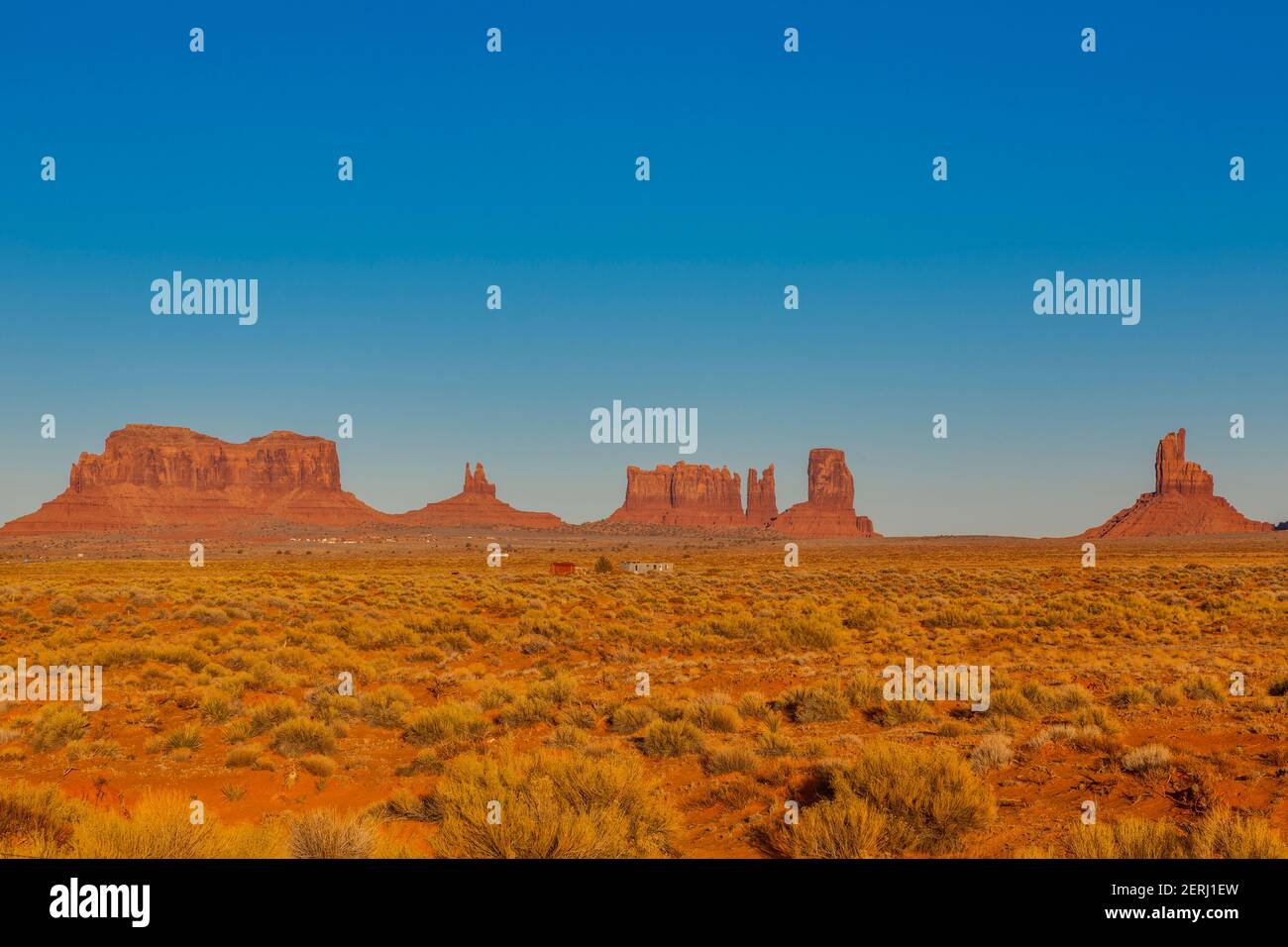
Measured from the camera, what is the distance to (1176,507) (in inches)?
6703

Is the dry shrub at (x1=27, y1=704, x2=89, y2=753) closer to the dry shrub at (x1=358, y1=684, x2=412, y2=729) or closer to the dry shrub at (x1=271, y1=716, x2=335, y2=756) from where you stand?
the dry shrub at (x1=271, y1=716, x2=335, y2=756)

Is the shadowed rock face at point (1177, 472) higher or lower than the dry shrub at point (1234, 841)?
higher

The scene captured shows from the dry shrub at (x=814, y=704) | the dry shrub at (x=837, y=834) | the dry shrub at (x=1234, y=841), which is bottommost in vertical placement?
the dry shrub at (x=814, y=704)

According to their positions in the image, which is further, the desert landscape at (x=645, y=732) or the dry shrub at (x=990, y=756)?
the dry shrub at (x=990, y=756)

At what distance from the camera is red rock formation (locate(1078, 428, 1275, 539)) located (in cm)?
16762

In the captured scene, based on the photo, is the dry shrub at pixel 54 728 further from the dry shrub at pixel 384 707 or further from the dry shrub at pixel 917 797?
the dry shrub at pixel 917 797

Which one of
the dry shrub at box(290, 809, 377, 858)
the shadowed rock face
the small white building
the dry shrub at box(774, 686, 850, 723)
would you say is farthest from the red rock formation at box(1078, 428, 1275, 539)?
the dry shrub at box(290, 809, 377, 858)

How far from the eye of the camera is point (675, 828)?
754 cm

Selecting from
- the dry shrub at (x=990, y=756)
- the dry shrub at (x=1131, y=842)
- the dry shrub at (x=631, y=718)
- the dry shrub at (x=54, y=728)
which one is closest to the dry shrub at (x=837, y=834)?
the dry shrub at (x=1131, y=842)

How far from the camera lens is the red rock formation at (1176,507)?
550 feet
